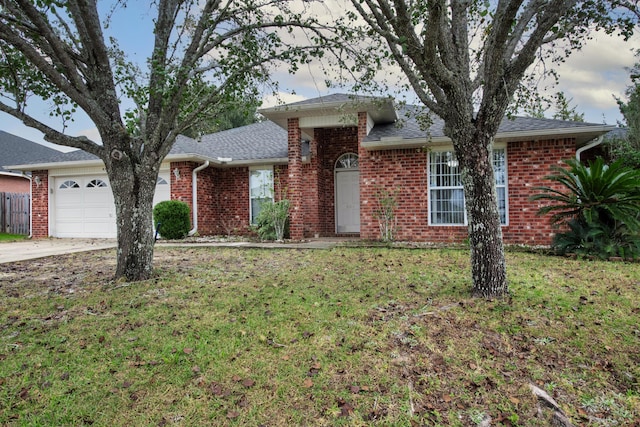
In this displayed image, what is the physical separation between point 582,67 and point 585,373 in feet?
19.2

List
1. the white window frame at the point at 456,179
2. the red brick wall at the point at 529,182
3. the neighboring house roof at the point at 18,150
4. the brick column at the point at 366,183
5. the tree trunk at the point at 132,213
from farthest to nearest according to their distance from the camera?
1. the neighboring house roof at the point at 18,150
2. the brick column at the point at 366,183
3. the white window frame at the point at 456,179
4. the red brick wall at the point at 529,182
5. the tree trunk at the point at 132,213

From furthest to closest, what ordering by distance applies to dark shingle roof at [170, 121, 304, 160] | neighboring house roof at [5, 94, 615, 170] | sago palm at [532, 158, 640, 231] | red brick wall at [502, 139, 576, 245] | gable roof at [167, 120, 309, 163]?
dark shingle roof at [170, 121, 304, 160], gable roof at [167, 120, 309, 163], red brick wall at [502, 139, 576, 245], neighboring house roof at [5, 94, 615, 170], sago palm at [532, 158, 640, 231]

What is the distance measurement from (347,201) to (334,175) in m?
0.98

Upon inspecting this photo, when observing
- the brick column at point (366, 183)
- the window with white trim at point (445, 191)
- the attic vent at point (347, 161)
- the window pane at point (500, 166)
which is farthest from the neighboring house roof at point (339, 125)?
the attic vent at point (347, 161)

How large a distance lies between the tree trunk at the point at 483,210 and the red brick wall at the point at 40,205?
1548 cm

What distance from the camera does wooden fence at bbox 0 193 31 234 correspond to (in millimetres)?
17047

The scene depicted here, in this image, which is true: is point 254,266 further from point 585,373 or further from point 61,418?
point 585,373

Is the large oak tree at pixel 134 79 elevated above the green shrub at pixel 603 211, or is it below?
above

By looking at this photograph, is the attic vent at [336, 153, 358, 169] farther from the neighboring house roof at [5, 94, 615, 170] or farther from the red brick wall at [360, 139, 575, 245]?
the red brick wall at [360, 139, 575, 245]


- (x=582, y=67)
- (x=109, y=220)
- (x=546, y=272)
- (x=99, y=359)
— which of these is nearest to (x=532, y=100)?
(x=582, y=67)

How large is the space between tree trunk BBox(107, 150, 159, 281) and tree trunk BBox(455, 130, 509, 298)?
4.71 metres

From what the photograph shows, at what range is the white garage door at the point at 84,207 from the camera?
1387cm

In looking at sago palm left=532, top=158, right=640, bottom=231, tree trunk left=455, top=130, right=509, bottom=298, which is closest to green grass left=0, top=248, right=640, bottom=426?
tree trunk left=455, top=130, right=509, bottom=298

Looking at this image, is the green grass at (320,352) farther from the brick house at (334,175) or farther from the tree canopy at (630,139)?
the tree canopy at (630,139)
